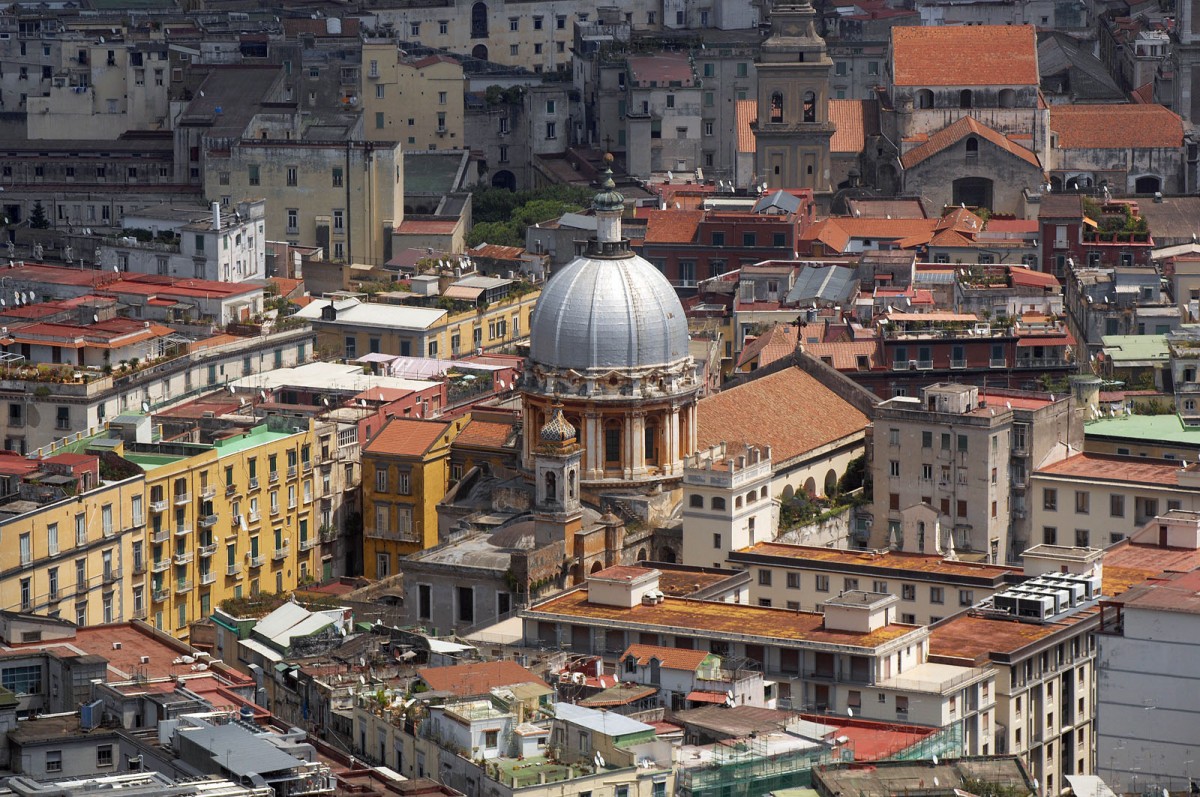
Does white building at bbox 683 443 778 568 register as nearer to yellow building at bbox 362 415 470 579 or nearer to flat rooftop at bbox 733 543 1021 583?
flat rooftop at bbox 733 543 1021 583

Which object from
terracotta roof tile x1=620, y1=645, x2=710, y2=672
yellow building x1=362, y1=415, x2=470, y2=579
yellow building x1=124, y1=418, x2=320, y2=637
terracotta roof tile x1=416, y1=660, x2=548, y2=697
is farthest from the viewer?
yellow building x1=362, y1=415, x2=470, y2=579

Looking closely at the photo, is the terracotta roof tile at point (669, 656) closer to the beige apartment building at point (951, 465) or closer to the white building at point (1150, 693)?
the white building at point (1150, 693)

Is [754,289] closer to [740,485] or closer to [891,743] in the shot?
[740,485]

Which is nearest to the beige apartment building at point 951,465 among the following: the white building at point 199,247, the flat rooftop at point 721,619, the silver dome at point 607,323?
the silver dome at point 607,323

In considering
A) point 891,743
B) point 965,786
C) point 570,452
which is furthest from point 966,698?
point 570,452

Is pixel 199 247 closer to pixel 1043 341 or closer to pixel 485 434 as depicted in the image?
pixel 485 434

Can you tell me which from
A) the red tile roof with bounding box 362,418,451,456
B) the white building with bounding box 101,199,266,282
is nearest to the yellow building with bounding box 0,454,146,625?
the red tile roof with bounding box 362,418,451,456
